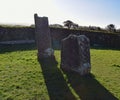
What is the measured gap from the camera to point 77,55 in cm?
1304

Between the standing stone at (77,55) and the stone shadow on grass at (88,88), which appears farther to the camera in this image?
the standing stone at (77,55)

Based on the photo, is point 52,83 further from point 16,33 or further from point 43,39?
point 16,33

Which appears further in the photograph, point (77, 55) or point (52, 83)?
point (77, 55)

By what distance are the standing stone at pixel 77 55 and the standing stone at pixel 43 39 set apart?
3.30 metres

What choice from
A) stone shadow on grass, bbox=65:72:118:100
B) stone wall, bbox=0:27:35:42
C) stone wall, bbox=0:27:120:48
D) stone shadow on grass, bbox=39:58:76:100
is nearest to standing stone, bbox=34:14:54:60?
stone shadow on grass, bbox=39:58:76:100

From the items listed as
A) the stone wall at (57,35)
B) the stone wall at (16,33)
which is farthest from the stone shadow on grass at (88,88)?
the stone wall at (16,33)

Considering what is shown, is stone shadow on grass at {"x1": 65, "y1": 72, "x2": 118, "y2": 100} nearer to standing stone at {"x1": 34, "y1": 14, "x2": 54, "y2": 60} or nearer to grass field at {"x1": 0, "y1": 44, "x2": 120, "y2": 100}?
grass field at {"x1": 0, "y1": 44, "x2": 120, "y2": 100}

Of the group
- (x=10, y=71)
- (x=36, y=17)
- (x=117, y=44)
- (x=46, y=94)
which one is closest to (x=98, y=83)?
(x=46, y=94)

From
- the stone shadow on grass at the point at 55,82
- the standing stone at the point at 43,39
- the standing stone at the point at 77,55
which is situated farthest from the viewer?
the standing stone at the point at 43,39

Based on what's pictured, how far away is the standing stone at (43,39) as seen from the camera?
1691 centimetres

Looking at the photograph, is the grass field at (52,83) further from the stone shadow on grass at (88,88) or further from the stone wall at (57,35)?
the stone wall at (57,35)

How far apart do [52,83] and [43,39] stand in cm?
571

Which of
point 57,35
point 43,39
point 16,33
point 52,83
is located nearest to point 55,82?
point 52,83

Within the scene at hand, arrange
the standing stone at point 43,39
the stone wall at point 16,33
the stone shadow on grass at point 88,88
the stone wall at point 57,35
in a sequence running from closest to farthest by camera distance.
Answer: the stone shadow on grass at point 88,88 < the standing stone at point 43,39 < the stone wall at point 16,33 < the stone wall at point 57,35
